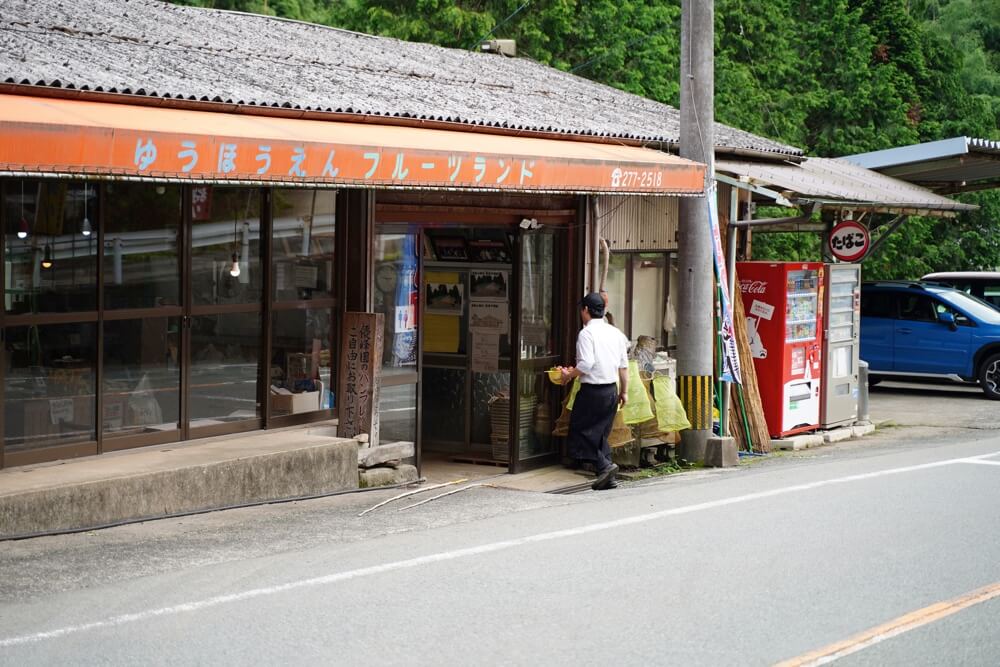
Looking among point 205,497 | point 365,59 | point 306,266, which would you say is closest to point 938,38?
point 365,59

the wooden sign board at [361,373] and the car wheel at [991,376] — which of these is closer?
the wooden sign board at [361,373]

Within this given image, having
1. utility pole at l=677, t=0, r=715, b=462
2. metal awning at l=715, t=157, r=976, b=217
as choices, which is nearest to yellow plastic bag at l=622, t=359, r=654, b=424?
utility pole at l=677, t=0, r=715, b=462

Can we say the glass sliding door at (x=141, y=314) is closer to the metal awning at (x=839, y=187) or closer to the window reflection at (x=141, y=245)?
the window reflection at (x=141, y=245)

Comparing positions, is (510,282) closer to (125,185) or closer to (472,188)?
(472,188)

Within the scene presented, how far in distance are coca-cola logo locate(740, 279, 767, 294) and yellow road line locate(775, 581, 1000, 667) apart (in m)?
8.29

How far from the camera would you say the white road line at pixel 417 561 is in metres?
5.98

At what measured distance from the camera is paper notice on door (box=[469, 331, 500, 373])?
13.1 metres

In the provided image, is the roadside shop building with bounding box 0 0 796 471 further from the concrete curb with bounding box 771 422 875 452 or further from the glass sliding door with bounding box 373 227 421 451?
the concrete curb with bounding box 771 422 875 452

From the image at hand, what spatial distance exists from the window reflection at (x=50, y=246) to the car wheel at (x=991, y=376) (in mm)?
16503

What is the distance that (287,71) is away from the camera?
11.1 m

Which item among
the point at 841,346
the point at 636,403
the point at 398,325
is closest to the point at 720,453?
the point at 636,403

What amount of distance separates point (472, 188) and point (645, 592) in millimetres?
4024

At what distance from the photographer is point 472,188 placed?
978 centimetres

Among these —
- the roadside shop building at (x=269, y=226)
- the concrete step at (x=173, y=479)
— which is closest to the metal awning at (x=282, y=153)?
the roadside shop building at (x=269, y=226)
